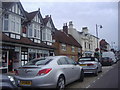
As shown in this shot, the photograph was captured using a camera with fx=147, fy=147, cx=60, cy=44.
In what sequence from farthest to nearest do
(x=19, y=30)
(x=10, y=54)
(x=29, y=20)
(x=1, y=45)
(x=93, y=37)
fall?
(x=93, y=37)
(x=29, y=20)
(x=19, y=30)
(x=10, y=54)
(x=1, y=45)

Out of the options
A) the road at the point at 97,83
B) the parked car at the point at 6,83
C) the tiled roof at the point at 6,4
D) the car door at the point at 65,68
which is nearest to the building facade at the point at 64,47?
the tiled roof at the point at 6,4

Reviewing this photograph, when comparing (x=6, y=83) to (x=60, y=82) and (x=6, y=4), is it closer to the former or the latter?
(x=60, y=82)

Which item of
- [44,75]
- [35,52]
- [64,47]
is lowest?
[44,75]

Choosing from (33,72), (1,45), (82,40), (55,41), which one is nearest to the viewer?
(33,72)

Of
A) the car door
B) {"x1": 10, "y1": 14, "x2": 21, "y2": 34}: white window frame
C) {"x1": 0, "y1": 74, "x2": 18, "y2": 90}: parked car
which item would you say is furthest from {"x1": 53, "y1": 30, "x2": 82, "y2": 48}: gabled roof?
{"x1": 0, "y1": 74, "x2": 18, "y2": 90}: parked car

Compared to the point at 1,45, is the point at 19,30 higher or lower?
higher

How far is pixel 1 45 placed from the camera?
12906 mm

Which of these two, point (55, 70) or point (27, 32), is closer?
point (55, 70)

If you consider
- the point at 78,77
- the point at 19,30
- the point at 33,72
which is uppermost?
the point at 19,30

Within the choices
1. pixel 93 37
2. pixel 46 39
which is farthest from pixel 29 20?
pixel 93 37

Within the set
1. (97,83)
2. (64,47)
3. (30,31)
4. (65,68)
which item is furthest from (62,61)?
(64,47)

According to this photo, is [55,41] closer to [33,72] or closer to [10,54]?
[10,54]

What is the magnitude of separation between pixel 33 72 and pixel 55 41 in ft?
66.4

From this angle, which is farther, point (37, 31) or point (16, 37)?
point (37, 31)
